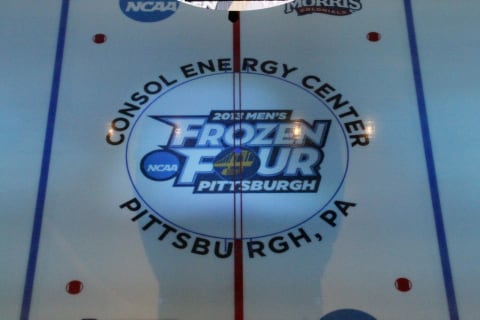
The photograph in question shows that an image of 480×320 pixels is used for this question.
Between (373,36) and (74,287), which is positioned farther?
(373,36)


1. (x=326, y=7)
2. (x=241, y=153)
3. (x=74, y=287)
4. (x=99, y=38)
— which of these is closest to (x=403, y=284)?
(x=241, y=153)

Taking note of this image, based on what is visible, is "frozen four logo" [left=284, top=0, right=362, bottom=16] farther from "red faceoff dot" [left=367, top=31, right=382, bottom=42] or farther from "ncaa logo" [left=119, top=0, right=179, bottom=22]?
"ncaa logo" [left=119, top=0, right=179, bottom=22]

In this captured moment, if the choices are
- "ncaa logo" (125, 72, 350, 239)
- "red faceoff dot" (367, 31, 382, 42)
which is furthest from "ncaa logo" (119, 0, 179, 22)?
"red faceoff dot" (367, 31, 382, 42)

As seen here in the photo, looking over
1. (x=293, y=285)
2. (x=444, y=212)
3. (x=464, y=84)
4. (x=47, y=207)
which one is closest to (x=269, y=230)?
(x=293, y=285)

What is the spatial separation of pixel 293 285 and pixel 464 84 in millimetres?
1106

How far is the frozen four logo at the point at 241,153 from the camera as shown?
1.96m

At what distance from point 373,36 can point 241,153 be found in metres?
0.81

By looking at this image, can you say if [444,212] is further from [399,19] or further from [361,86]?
[399,19]

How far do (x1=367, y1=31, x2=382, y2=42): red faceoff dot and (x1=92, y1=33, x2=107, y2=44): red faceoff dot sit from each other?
1123mm

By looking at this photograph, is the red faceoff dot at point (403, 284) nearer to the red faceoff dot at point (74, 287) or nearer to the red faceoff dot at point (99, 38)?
the red faceoff dot at point (74, 287)

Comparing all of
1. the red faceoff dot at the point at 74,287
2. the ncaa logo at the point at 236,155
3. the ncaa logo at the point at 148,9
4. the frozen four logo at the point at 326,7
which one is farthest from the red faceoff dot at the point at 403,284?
the ncaa logo at the point at 148,9

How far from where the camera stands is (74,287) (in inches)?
68.7

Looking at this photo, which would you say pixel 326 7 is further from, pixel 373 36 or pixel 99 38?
pixel 99 38

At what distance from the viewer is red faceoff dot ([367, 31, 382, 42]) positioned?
7.57 ft
